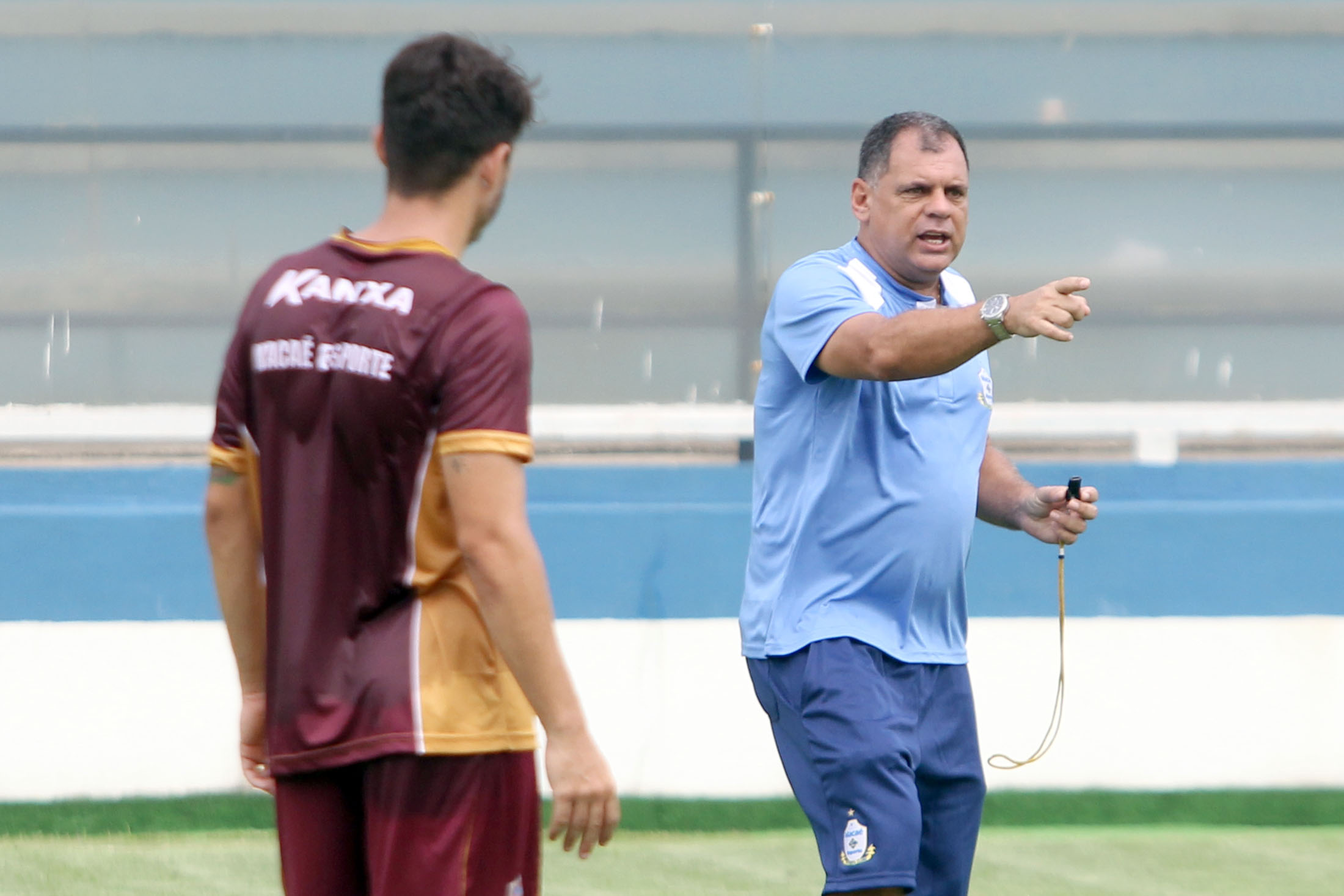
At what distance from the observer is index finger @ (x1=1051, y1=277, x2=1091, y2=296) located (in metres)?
2.83

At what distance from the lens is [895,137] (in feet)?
11.5

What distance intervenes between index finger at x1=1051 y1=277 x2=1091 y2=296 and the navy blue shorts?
2.56 feet

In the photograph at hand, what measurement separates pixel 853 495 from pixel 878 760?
49 centimetres

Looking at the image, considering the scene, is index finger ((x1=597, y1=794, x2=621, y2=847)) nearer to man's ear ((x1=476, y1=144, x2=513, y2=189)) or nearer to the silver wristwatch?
man's ear ((x1=476, y1=144, x2=513, y2=189))

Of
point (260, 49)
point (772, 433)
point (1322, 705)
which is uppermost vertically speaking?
point (260, 49)

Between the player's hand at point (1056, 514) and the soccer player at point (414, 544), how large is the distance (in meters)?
1.50

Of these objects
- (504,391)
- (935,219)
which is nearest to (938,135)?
Answer: (935,219)

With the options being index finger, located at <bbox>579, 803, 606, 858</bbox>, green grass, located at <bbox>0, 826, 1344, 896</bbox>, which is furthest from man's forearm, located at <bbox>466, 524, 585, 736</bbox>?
green grass, located at <bbox>0, 826, 1344, 896</bbox>

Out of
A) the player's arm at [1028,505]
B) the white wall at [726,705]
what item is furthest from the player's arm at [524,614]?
the white wall at [726,705]

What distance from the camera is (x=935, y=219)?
3404mm

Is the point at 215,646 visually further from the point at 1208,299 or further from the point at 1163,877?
the point at 1208,299

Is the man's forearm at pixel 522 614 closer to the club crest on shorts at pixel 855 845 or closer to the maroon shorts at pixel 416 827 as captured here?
the maroon shorts at pixel 416 827

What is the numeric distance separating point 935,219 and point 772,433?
20.7 inches

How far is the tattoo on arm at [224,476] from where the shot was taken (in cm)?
235
